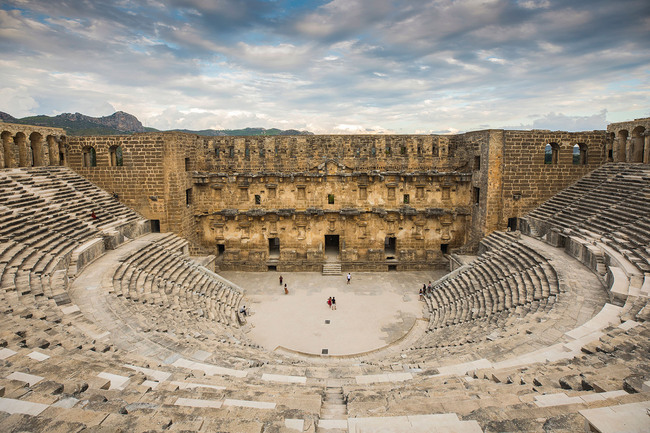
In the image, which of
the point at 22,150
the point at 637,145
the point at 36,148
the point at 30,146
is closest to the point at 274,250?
the point at 36,148

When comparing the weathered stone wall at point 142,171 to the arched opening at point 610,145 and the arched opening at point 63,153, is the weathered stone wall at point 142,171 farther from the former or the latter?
the arched opening at point 610,145

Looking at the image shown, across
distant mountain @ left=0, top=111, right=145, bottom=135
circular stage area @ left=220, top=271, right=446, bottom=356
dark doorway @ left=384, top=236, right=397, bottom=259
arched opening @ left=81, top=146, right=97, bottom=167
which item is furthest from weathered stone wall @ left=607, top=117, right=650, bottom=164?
distant mountain @ left=0, top=111, right=145, bottom=135

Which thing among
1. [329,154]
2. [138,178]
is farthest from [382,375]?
[138,178]

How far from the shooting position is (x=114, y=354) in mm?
8273

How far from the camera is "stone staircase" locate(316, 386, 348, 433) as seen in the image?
525cm

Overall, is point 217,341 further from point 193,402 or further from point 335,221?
point 335,221

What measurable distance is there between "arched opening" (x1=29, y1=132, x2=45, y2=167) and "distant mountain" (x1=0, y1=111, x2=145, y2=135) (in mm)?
29460

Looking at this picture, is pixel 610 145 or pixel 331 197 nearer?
pixel 610 145

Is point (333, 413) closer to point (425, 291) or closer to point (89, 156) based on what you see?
point (425, 291)

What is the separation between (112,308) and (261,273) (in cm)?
→ 1236

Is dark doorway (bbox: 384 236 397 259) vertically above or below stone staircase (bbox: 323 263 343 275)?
above

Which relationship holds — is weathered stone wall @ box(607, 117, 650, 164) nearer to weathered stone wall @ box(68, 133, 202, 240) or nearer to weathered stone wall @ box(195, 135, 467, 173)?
weathered stone wall @ box(195, 135, 467, 173)

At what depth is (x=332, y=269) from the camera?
74.6ft

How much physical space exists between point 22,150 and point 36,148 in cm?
117
